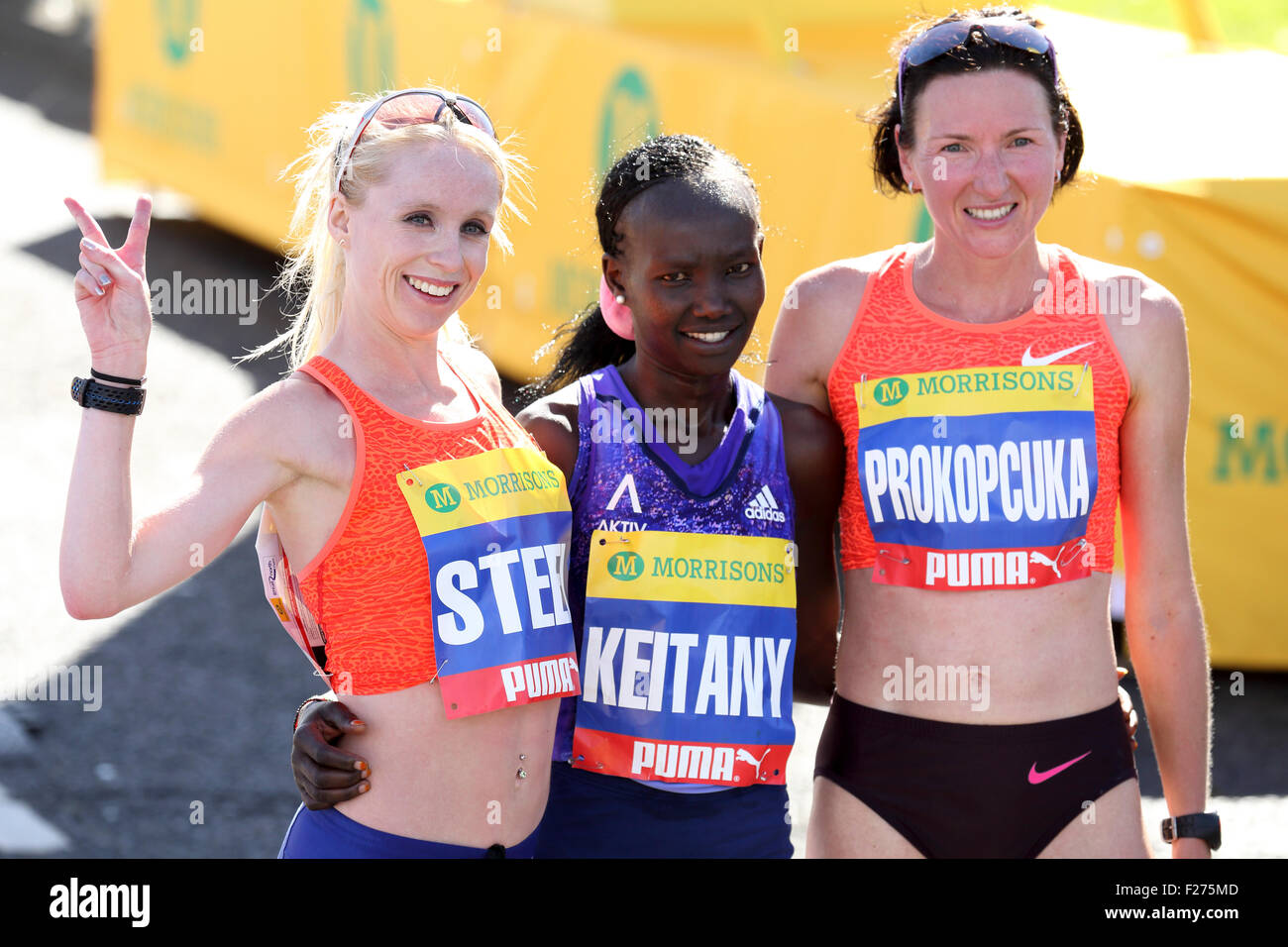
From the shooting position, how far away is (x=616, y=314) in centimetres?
276

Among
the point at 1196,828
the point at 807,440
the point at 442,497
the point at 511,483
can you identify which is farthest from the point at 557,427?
the point at 1196,828

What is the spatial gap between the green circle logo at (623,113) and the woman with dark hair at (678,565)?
428 centimetres

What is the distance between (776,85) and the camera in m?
6.46

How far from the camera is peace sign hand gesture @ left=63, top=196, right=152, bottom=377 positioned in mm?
2164

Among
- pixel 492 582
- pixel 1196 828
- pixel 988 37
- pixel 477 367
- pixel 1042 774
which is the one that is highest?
pixel 988 37

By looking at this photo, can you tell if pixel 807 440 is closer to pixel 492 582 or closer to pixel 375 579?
pixel 492 582

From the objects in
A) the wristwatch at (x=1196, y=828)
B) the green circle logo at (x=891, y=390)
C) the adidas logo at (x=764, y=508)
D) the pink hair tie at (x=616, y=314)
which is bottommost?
the wristwatch at (x=1196, y=828)

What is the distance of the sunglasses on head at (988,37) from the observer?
2.70 m

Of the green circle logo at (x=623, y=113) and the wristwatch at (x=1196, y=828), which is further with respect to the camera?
the green circle logo at (x=623, y=113)

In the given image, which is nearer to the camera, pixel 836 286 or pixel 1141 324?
pixel 1141 324

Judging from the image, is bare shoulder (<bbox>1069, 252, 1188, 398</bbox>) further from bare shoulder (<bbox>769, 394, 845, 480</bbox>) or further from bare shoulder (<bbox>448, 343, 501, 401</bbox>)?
bare shoulder (<bbox>448, 343, 501, 401</bbox>)

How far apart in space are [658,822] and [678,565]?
0.43 meters

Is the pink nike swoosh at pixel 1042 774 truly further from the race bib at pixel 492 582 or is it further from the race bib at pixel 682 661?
the race bib at pixel 492 582

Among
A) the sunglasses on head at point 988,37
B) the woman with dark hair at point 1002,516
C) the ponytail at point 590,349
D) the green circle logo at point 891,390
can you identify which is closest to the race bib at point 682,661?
the woman with dark hair at point 1002,516
